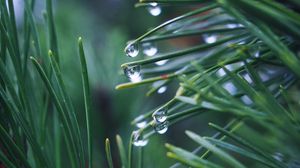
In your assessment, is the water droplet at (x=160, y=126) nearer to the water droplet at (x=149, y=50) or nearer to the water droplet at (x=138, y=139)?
the water droplet at (x=138, y=139)

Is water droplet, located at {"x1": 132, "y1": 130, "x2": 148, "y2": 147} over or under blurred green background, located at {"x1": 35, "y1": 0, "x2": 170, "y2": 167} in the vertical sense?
under

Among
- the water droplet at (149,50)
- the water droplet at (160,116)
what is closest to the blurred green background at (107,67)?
the water droplet at (149,50)

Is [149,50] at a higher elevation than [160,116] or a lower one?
higher

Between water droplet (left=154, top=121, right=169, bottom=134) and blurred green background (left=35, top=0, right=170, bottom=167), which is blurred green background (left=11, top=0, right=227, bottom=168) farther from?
water droplet (left=154, top=121, right=169, bottom=134)

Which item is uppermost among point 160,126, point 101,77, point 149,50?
point 101,77

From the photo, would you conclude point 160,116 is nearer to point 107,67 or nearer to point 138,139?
point 138,139

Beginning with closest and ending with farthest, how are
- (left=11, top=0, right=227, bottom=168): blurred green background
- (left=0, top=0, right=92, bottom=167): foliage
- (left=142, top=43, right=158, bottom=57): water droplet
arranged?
(left=0, top=0, right=92, bottom=167): foliage → (left=142, top=43, right=158, bottom=57): water droplet → (left=11, top=0, right=227, bottom=168): blurred green background

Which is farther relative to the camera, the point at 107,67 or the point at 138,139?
the point at 107,67

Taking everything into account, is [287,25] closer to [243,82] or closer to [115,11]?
[243,82]

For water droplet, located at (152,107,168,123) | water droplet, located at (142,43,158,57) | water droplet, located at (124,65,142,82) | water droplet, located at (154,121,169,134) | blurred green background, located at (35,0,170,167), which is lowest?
water droplet, located at (154,121,169,134)

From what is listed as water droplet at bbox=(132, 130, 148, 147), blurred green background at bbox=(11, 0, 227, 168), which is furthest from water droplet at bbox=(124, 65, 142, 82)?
blurred green background at bbox=(11, 0, 227, 168)

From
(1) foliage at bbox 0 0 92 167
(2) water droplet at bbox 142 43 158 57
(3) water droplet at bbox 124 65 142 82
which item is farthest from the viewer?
(2) water droplet at bbox 142 43 158 57

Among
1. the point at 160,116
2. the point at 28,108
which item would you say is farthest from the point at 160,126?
the point at 28,108

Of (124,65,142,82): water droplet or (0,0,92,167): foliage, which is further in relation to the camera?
(124,65,142,82): water droplet
